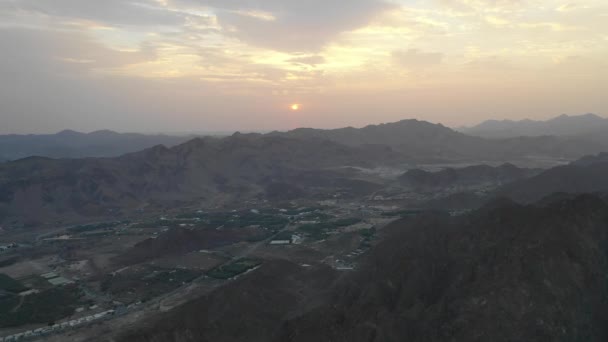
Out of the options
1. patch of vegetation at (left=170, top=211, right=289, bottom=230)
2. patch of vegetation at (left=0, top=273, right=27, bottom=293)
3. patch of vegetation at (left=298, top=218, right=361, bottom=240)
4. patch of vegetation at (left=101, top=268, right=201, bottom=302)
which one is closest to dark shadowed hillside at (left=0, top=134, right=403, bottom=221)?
patch of vegetation at (left=170, top=211, right=289, bottom=230)

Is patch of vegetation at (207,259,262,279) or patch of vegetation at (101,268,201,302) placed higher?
patch of vegetation at (207,259,262,279)

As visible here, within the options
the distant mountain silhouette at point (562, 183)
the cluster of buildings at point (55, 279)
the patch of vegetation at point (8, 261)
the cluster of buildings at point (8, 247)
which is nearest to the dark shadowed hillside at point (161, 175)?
the cluster of buildings at point (8, 247)

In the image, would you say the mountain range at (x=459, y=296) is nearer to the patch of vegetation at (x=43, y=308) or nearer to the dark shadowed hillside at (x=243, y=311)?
the dark shadowed hillside at (x=243, y=311)

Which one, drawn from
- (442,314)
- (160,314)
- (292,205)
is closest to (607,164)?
(292,205)

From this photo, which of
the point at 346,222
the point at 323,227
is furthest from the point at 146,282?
the point at 346,222

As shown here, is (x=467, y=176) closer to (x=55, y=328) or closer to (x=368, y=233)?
(x=368, y=233)

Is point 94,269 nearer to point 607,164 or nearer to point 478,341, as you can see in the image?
point 478,341

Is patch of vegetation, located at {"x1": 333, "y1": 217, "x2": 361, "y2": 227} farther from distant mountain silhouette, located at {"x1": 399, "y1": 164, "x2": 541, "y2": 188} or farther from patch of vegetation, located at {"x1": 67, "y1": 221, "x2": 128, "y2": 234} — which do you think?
patch of vegetation, located at {"x1": 67, "y1": 221, "x2": 128, "y2": 234}
